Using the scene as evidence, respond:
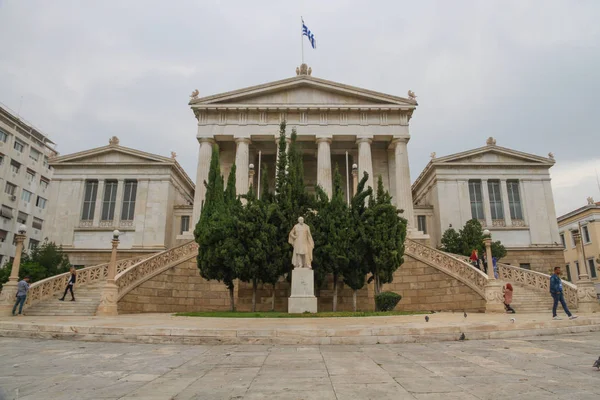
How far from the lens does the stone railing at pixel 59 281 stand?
1839cm

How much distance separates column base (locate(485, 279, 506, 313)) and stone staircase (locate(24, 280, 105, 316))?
54.9 feet

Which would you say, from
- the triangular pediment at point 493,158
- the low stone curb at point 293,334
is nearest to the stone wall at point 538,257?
the triangular pediment at point 493,158

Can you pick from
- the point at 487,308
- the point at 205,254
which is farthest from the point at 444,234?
the point at 205,254

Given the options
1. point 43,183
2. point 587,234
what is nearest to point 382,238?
point 587,234

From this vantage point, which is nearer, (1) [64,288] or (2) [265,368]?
(2) [265,368]

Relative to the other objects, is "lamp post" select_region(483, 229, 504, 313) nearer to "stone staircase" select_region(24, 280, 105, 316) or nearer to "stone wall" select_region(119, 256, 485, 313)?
"stone wall" select_region(119, 256, 485, 313)

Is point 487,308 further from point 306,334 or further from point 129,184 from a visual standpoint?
point 129,184

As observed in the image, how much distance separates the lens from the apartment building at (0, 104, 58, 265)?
147ft

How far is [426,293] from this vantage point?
73.4 ft

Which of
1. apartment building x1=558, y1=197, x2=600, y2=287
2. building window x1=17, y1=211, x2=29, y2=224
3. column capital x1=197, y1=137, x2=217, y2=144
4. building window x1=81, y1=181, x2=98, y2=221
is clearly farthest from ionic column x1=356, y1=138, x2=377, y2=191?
building window x1=17, y1=211, x2=29, y2=224

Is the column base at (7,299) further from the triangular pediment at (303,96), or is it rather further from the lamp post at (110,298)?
the triangular pediment at (303,96)

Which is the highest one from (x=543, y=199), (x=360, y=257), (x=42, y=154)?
(x=42, y=154)

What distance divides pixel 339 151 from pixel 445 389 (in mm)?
34483

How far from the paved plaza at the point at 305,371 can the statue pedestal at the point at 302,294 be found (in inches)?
289
